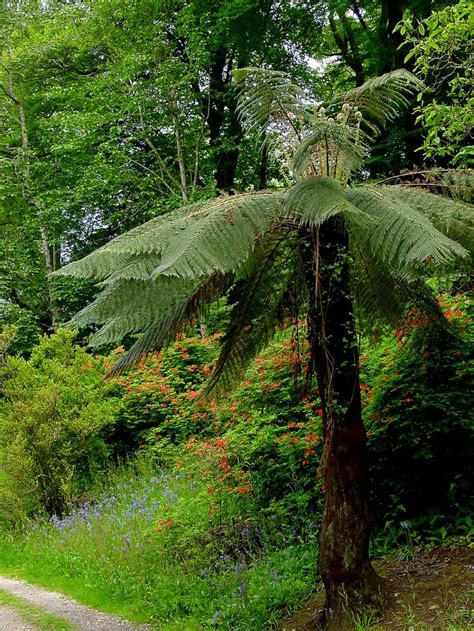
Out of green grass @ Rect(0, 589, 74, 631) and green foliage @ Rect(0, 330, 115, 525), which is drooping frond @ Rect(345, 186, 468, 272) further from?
green foliage @ Rect(0, 330, 115, 525)

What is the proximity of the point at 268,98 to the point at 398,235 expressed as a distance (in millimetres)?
1677

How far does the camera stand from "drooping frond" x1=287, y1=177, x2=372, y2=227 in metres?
2.84

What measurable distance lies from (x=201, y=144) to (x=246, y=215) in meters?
12.5

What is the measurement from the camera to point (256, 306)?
13.0 ft

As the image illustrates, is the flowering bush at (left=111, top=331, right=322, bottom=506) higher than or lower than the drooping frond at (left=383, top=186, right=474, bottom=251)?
lower

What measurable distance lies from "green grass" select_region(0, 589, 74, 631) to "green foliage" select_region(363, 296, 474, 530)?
2811mm

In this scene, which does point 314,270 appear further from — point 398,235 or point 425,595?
point 425,595

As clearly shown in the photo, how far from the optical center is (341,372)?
158 inches

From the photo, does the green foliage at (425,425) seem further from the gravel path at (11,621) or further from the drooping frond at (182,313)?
the gravel path at (11,621)

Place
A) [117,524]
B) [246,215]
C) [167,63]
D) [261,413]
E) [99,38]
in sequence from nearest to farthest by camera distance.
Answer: [246,215], [261,413], [117,524], [167,63], [99,38]

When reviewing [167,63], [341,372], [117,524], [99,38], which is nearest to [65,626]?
[117,524]

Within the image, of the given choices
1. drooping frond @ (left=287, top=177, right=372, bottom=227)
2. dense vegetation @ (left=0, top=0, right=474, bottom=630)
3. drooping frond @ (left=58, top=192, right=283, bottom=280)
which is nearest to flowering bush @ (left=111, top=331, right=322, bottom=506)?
dense vegetation @ (left=0, top=0, right=474, bottom=630)

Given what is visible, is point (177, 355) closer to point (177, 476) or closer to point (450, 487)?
point (177, 476)

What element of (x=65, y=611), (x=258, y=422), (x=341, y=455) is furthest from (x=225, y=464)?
(x=341, y=455)
